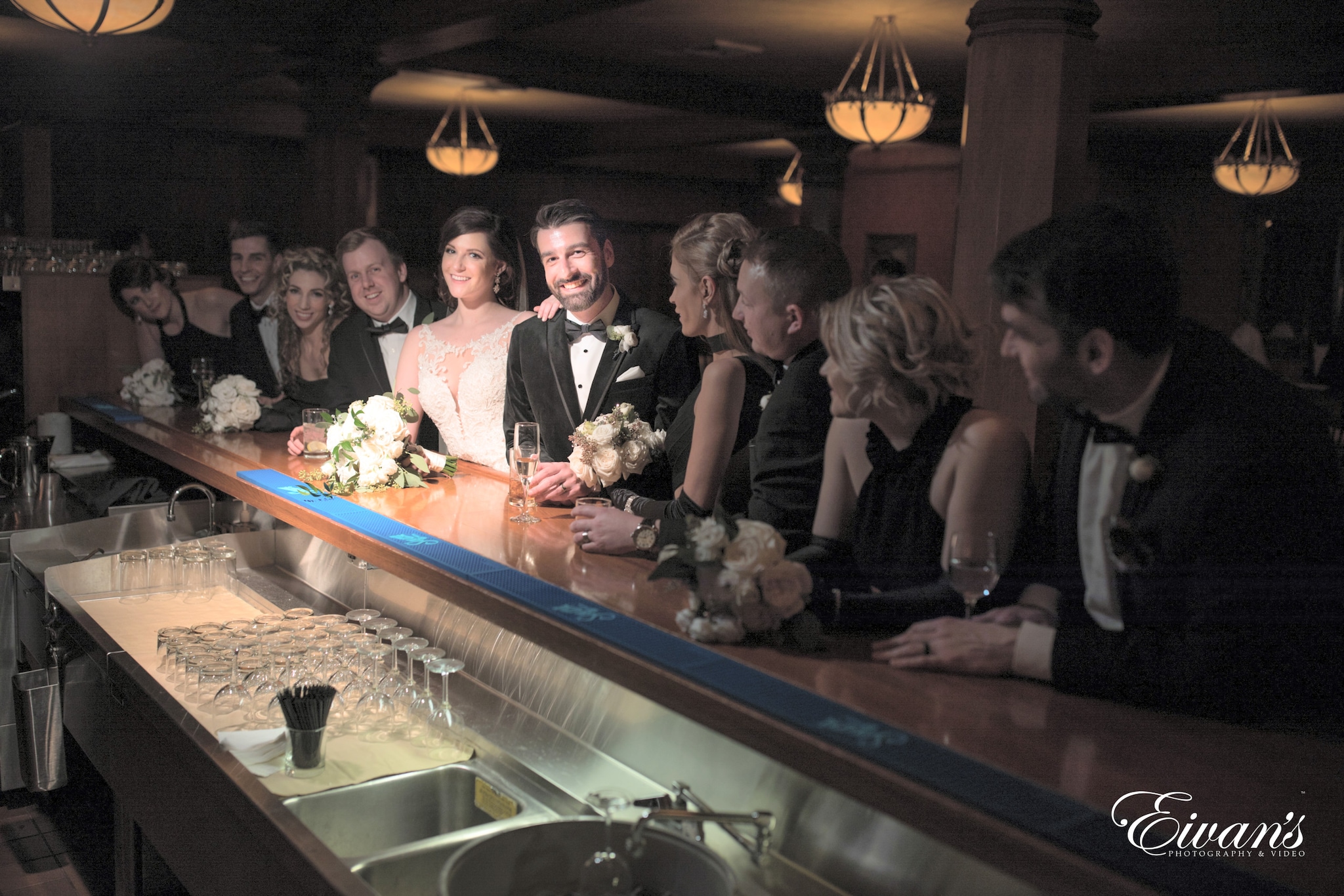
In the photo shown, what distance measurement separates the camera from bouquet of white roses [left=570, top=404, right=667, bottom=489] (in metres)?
2.86

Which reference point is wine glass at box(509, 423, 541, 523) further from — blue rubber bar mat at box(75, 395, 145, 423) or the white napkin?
blue rubber bar mat at box(75, 395, 145, 423)

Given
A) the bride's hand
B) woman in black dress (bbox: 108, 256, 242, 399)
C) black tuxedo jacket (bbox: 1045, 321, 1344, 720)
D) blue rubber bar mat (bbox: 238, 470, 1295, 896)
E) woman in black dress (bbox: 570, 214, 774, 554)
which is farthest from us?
woman in black dress (bbox: 108, 256, 242, 399)

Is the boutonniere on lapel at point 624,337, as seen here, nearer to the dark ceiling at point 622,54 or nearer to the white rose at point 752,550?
the white rose at point 752,550

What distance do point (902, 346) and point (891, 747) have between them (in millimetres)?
706

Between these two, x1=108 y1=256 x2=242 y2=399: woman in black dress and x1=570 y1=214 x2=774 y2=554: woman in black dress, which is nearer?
x1=570 y1=214 x2=774 y2=554: woman in black dress

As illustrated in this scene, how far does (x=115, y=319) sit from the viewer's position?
265 inches

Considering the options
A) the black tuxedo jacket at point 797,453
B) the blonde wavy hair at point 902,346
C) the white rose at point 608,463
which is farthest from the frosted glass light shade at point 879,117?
the blonde wavy hair at point 902,346

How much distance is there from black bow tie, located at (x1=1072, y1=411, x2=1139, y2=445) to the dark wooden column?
2.03 metres

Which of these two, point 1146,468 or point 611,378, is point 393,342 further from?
point 1146,468

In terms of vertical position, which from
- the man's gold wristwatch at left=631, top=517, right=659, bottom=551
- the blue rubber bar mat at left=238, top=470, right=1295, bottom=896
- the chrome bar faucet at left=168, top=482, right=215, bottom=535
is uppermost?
the man's gold wristwatch at left=631, top=517, right=659, bottom=551

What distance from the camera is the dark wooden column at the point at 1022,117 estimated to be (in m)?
3.60

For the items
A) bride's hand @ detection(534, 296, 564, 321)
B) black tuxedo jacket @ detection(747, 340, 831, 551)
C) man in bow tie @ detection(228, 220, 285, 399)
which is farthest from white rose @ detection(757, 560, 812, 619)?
man in bow tie @ detection(228, 220, 285, 399)

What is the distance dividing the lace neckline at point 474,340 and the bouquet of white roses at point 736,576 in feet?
7.48

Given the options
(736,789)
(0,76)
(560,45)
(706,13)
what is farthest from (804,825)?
(0,76)
